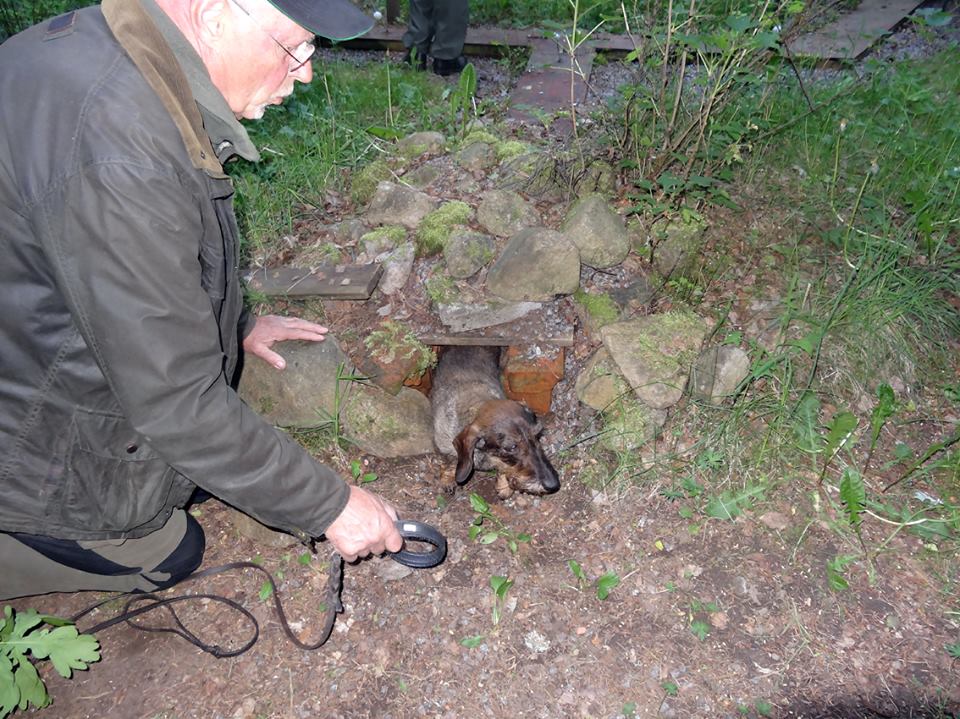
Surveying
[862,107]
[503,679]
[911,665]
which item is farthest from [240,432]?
[862,107]

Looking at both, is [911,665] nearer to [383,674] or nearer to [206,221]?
[383,674]

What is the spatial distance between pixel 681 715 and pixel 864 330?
225 cm

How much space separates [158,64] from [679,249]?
291cm

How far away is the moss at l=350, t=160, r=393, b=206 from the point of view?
4363mm

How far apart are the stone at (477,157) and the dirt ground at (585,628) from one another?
91.7 inches

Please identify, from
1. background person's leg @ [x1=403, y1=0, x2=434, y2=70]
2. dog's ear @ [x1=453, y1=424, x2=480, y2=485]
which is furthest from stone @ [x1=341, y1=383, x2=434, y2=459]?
background person's leg @ [x1=403, y1=0, x2=434, y2=70]

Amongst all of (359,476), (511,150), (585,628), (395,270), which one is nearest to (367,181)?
(395,270)

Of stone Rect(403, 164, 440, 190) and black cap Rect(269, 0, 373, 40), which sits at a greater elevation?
black cap Rect(269, 0, 373, 40)

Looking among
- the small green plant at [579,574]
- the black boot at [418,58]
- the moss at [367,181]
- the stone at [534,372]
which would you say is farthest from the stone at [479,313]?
the black boot at [418,58]

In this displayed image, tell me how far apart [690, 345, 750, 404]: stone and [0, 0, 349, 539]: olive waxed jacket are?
210cm

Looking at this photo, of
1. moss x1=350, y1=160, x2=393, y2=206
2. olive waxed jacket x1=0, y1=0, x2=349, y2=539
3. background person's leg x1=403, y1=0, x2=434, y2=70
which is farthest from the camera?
background person's leg x1=403, y1=0, x2=434, y2=70

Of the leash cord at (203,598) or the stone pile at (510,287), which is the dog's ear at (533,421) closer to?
the stone pile at (510,287)

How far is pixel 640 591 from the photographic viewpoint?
2910 mm

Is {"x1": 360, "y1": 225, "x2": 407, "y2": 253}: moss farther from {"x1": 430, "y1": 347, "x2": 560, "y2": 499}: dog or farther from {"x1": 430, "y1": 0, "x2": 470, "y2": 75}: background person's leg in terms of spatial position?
{"x1": 430, "y1": 0, "x2": 470, "y2": 75}: background person's leg
